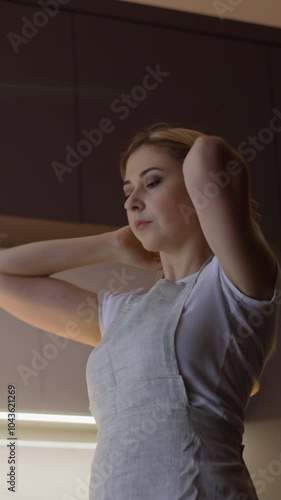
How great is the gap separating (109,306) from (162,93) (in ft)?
4.51

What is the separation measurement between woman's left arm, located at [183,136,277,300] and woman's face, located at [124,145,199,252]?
0.55 ft

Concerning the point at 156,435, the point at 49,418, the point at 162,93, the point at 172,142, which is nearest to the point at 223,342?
the point at 156,435

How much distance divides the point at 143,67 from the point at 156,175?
4.44 ft

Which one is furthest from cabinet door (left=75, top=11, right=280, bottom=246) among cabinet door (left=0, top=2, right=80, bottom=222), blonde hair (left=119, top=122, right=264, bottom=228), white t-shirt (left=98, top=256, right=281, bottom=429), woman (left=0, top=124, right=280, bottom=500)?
white t-shirt (left=98, top=256, right=281, bottom=429)

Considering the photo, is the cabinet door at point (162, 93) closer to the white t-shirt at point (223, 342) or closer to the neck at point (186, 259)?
the neck at point (186, 259)

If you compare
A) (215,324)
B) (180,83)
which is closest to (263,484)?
(180,83)

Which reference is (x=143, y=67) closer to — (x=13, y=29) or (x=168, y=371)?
(x=13, y=29)

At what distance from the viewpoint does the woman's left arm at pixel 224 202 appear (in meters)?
1.09

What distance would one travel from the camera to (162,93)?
8.54 feet

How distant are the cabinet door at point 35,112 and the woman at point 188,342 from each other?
3.26ft

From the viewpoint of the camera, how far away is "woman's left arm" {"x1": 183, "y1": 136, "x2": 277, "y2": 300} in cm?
109

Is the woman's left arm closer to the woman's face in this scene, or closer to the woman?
the woman

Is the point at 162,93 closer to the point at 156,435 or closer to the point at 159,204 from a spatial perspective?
the point at 159,204

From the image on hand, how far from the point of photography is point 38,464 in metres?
2.09
